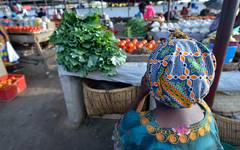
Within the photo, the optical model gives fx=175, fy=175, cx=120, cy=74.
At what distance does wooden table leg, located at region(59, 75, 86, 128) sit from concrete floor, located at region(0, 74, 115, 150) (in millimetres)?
159

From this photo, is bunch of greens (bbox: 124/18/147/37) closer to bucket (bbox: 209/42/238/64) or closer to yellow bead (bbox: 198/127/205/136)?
bucket (bbox: 209/42/238/64)

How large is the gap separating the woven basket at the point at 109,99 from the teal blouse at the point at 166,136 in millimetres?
1195

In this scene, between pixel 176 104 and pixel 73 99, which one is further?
pixel 73 99

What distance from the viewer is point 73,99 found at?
250 centimetres

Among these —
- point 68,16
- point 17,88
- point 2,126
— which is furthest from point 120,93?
point 17,88

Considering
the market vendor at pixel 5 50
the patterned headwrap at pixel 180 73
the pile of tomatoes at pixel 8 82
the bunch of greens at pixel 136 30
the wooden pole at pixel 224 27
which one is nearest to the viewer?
the patterned headwrap at pixel 180 73

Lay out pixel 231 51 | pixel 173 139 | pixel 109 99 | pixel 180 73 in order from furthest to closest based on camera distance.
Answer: pixel 109 99 → pixel 231 51 → pixel 173 139 → pixel 180 73

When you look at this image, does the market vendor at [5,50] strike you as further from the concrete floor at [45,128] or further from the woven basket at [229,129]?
the woven basket at [229,129]

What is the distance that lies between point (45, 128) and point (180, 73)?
2.61 m

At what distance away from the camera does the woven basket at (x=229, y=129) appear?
1795 millimetres

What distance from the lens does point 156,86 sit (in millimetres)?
827

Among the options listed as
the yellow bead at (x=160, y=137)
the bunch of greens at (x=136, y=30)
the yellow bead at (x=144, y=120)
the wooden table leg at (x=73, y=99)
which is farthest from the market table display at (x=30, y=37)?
the yellow bead at (x=160, y=137)

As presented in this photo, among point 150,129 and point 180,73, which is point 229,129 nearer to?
point 150,129

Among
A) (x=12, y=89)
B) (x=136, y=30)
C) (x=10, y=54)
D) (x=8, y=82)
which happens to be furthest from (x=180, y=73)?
(x=10, y=54)
